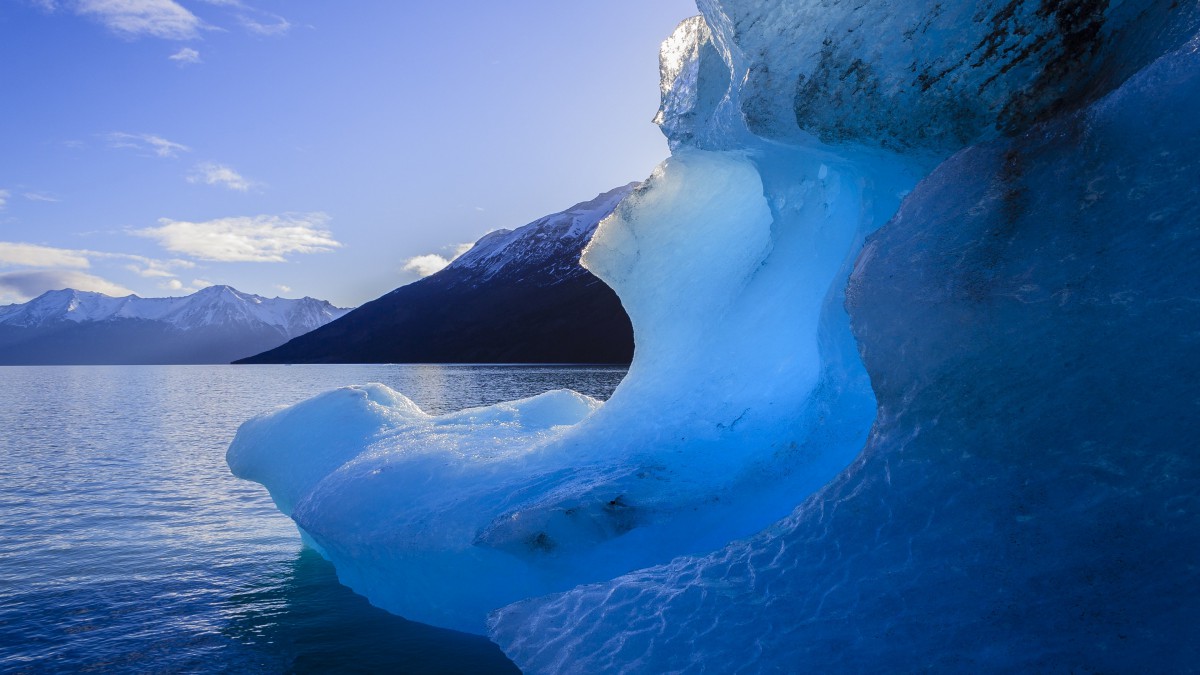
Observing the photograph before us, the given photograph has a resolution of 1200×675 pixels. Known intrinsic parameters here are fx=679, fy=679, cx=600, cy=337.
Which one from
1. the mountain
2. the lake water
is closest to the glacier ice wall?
the lake water

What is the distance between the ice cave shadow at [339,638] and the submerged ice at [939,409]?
506 mm


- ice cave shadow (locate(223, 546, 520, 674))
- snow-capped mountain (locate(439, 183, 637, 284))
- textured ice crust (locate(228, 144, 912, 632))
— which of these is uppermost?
snow-capped mountain (locate(439, 183, 637, 284))

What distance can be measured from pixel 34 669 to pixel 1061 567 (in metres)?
7.24

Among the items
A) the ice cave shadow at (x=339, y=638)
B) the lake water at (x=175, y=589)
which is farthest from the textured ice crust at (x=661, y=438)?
the lake water at (x=175, y=589)

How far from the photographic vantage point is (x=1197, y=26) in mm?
2975

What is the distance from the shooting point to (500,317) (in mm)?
156500

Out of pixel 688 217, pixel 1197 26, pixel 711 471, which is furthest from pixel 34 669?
pixel 1197 26

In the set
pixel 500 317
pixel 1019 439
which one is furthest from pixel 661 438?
pixel 500 317

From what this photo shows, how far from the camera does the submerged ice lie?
285cm

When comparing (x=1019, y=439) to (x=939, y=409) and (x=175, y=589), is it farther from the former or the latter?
(x=175, y=589)

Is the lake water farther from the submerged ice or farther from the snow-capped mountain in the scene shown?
the snow-capped mountain

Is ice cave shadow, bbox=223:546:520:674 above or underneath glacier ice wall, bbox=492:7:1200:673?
underneath

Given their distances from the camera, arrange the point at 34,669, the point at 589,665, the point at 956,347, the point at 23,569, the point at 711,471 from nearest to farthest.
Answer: the point at 956,347 < the point at 589,665 < the point at 34,669 < the point at 711,471 < the point at 23,569

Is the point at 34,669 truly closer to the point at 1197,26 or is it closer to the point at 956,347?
the point at 956,347
